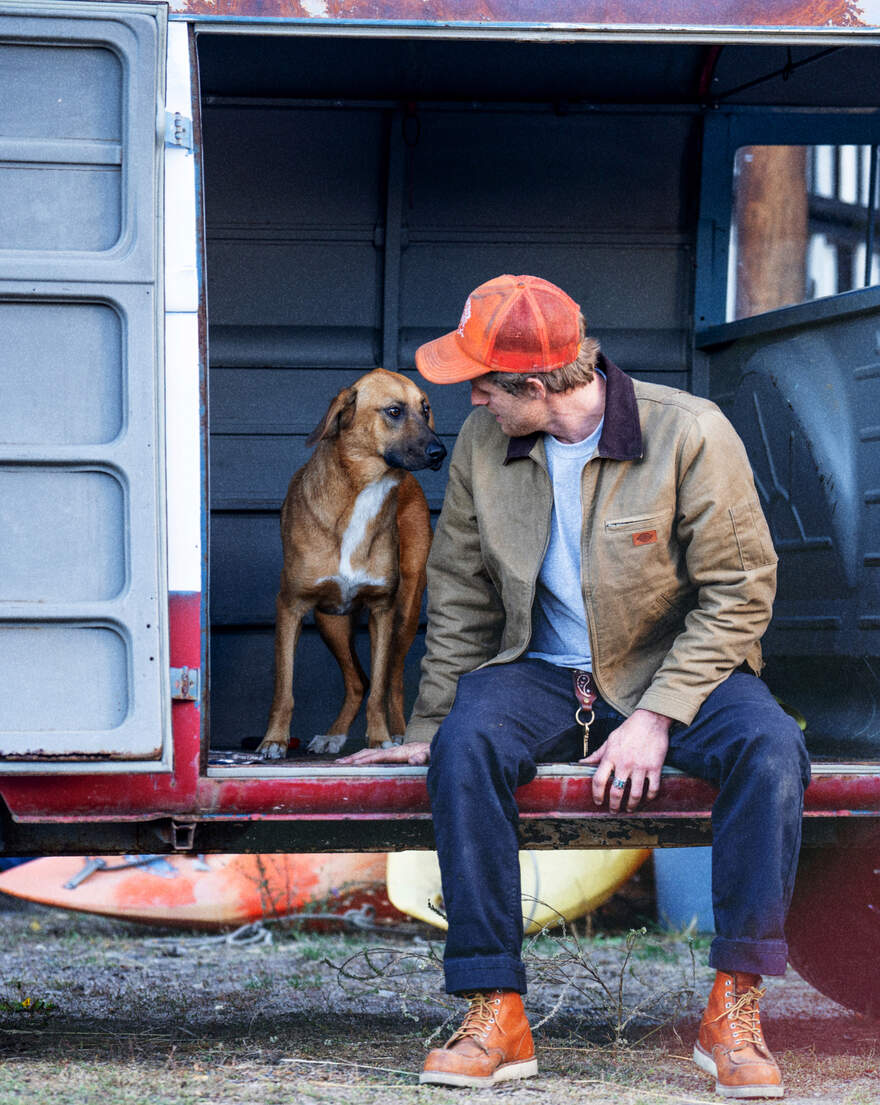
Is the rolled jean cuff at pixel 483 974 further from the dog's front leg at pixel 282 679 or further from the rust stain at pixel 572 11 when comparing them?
the rust stain at pixel 572 11

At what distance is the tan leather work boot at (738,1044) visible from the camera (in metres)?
2.63

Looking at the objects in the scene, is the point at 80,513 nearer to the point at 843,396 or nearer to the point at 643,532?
the point at 643,532

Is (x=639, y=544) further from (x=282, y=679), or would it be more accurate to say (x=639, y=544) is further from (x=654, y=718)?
(x=282, y=679)

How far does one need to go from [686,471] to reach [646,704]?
53 cm

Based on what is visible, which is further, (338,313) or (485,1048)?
(338,313)

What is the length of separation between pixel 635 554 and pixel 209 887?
287 cm

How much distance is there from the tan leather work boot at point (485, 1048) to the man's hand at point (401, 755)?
21.1 inches

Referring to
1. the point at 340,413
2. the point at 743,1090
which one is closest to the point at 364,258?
the point at 340,413

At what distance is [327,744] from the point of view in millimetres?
4398

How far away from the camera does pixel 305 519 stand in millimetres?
4336

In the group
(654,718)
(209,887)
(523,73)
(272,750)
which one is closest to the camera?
(654,718)

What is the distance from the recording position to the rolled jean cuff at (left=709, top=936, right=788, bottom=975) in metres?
2.63

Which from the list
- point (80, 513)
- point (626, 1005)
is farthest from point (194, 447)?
point (626, 1005)

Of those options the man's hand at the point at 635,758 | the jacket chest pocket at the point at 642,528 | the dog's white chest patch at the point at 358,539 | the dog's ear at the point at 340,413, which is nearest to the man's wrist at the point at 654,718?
the man's hand at the point at 635,758
